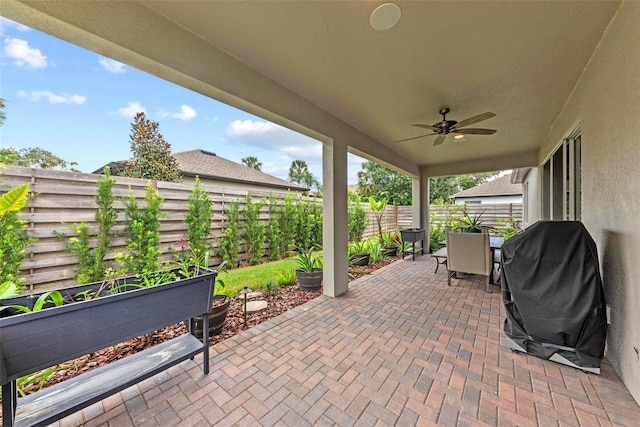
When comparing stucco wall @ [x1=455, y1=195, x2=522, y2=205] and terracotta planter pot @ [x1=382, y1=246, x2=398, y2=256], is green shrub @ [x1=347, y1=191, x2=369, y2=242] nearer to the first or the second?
terracotta planter pot @ [x1=382, y1=246, x2=398, y2=256]

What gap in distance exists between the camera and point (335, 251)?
157 inches

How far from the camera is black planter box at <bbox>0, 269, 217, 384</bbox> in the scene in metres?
1.27

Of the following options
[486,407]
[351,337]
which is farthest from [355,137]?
[486,407]

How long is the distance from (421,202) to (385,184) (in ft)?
41.5

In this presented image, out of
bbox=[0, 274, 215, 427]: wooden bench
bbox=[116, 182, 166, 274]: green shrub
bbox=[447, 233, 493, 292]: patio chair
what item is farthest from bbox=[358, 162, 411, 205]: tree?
bbox=[0, 274, 215, 427]: wooden bench

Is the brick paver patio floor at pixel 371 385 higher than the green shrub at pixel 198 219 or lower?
lower

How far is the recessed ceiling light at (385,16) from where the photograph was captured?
5.97ft

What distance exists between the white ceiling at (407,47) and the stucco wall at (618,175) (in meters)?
0.26

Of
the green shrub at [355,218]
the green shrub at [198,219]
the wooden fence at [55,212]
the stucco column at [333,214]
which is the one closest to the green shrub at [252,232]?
the green shrub at [198,219]

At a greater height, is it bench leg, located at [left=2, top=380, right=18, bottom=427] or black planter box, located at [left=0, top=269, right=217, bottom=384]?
black planter box, located at [left=0, top=269, right=217, bottom=384]

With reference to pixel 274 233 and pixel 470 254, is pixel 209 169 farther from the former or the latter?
pixel 470 254

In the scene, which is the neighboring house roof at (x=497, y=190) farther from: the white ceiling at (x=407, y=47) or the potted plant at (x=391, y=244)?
the white ceiling at (x=407, y=47)

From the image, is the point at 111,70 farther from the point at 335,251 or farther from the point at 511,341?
the point at 511,341

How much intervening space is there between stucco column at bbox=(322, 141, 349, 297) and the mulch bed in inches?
18.3
